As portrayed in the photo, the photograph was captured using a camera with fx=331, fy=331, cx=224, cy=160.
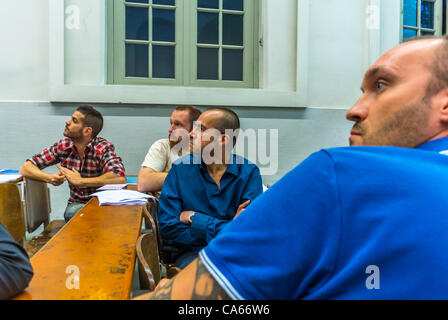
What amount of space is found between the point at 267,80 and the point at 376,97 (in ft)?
11.4

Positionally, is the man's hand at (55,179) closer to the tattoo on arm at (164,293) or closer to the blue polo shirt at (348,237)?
the tattoo on arm at (164,293)

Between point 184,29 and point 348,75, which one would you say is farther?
point 348,75

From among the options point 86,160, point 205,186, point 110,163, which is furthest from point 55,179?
point 205,186

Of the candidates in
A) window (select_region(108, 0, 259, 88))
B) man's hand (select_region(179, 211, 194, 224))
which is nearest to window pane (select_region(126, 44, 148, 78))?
window (select_region(108, 0, 259, 88))

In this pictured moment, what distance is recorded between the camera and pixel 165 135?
379 cm

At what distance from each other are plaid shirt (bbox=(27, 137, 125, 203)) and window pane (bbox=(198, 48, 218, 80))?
166cm

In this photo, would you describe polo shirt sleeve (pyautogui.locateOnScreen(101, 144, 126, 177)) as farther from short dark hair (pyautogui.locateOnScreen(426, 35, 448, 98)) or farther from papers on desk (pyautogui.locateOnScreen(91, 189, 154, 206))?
short dark hair (pyautogui.locateOnScreen(426, 35, 448, 98))

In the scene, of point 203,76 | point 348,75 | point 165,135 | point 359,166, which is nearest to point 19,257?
point 359,166

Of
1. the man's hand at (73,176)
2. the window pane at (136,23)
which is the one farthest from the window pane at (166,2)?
the man's hand at (73,176)

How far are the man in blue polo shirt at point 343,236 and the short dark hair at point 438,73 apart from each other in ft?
0.65

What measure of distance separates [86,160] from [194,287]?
8.79 feet

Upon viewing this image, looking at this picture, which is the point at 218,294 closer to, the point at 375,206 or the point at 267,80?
the point at 375,206

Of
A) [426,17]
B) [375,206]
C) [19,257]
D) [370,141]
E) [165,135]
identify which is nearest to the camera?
[375,206]

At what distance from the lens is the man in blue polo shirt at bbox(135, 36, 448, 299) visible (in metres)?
0.41
